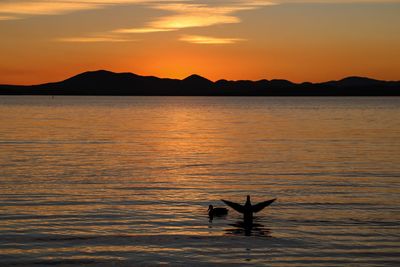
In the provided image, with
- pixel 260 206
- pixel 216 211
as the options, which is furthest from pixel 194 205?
pixel 260 206

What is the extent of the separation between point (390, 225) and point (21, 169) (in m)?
23.7

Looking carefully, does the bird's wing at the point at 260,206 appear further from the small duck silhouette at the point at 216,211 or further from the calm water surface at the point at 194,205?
the small duck silhouette at the point at 216,211

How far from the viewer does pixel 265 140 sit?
6359 cm

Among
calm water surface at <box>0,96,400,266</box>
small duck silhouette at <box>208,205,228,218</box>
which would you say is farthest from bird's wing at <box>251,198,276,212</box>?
small duck silhouette at <box>208,205,228,218</box>

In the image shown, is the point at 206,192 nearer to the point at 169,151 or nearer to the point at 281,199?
the point at 281,199

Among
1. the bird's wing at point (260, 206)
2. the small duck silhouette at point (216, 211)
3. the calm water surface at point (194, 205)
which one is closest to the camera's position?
the calm water surface at point (194, 205)

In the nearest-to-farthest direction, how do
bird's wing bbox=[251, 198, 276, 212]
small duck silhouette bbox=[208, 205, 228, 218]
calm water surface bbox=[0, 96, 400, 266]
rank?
1. calm water surface bbox=[0, 96, 400, 266]
2. bird's wing bbox=[251, 198, 276, 212]
3. small duck silhouette bbox=[208, 205, 228, 218]

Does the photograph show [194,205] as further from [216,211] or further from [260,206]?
[260,206]

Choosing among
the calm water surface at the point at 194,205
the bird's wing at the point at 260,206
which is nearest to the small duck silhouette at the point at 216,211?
the calm water surface at the point at 194,205

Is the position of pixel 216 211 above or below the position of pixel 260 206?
below

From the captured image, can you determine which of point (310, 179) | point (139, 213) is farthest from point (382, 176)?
point (139, 213)

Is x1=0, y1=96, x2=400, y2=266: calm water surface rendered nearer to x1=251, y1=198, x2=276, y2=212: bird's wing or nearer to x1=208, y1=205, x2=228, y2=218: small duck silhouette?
x1=208, y1=205, x2=228, y2=218: small duck silhouette

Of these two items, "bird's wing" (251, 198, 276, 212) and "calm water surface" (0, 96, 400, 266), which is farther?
"bird's wing" (251, 198, 276, 212)

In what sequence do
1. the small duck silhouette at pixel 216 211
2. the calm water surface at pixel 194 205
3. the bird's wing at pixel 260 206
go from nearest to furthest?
1. the calm water surface at pixel 194 205
2. the bird's wing at pixel 260 206
3. the small duck silhouette at pixel 216 211
